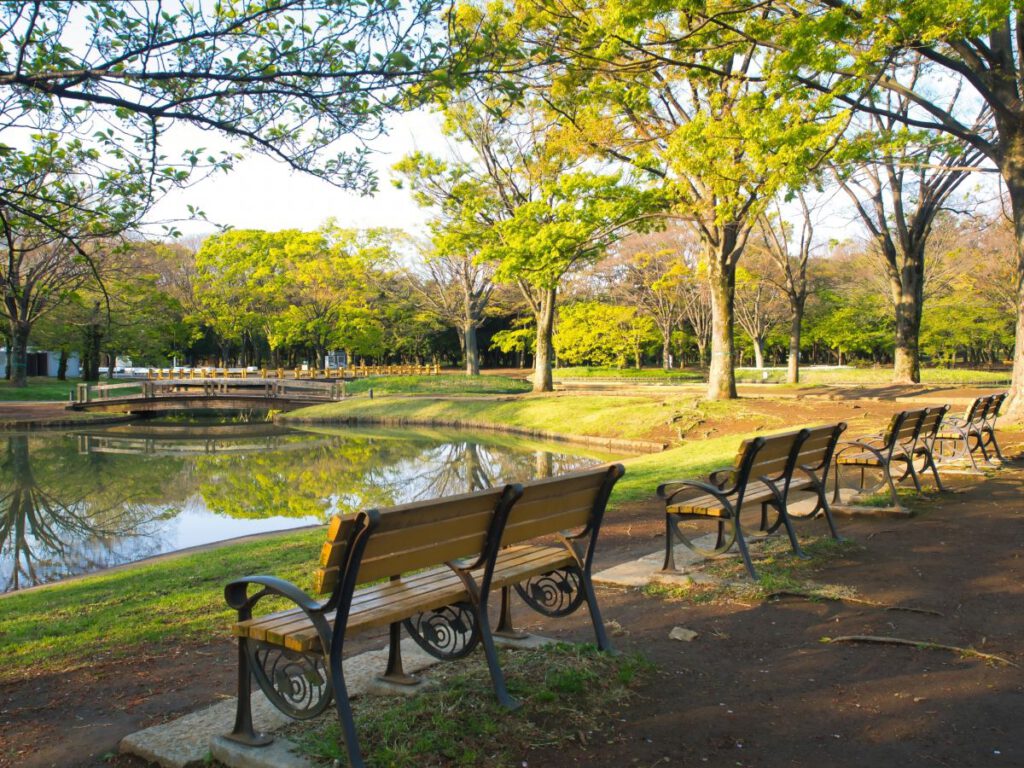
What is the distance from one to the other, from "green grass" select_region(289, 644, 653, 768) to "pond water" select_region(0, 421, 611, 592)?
775 centimetres

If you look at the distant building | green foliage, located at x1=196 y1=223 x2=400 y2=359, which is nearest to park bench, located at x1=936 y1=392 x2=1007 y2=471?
green foliage, located at x1=196 y1=223 x2=400 y2=359

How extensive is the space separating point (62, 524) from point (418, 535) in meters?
12.0

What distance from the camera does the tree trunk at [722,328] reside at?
773 inches

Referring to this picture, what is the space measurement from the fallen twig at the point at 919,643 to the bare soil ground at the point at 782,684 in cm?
5

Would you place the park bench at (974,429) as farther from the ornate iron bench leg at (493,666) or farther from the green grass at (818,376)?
the green grass at (818,376)

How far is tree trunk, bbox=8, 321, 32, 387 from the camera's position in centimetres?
3344

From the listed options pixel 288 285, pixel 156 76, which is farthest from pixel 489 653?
pixel 288 285

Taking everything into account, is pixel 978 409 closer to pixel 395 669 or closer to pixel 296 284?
pixel 395 669

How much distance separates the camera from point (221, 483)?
17.2 m

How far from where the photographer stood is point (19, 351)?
118 ft

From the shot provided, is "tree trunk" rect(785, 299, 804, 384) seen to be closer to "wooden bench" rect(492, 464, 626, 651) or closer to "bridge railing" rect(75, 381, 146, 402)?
"wooden bench" rect(492, 464, 626, 651)

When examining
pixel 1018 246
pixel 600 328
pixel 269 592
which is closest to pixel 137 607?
pixel 269 592

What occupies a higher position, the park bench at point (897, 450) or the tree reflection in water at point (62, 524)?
the park bench at point (897, 450)

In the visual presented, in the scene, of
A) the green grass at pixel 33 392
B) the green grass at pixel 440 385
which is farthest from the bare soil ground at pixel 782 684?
the green grass at pixel 33 392
